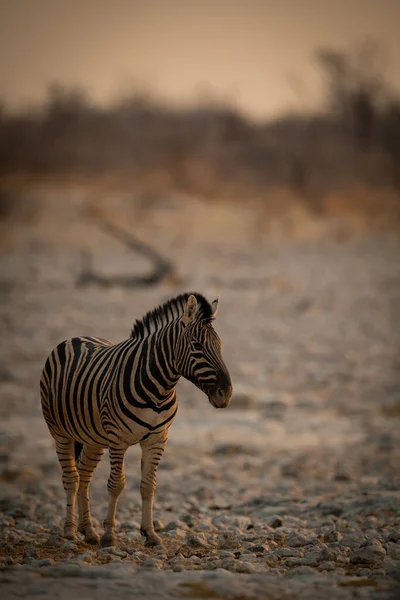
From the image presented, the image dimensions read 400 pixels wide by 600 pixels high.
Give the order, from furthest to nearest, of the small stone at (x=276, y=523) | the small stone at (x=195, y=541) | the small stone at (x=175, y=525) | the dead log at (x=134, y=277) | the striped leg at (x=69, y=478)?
the dead log at (x=134, y=277) → the small stone at (x=276, y=523) → the small stone at (x=175, y=525) → the striped leg at (x=69, y=478) → the small stone at (x=195, y=541)

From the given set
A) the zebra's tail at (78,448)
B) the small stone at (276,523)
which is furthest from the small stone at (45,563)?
the small stone at (276,523)

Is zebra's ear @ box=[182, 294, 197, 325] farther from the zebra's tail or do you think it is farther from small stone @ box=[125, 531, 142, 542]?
small stone @ box=[125, 531, 142, 542]

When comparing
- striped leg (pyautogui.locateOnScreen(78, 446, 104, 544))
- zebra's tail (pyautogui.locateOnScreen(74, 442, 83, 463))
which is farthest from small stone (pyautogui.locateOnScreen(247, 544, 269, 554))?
zebra's tail (pyautogui.locateOnScreen(74, 442, 83, 463))

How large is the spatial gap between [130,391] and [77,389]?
49 cm

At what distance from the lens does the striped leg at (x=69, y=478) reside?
579cm

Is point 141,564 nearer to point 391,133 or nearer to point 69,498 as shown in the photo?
point 69,498

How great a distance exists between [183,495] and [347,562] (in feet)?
8.11

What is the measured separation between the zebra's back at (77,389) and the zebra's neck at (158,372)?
0.91 feet

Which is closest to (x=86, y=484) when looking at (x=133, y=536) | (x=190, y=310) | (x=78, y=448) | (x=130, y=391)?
(x=78, y=448)

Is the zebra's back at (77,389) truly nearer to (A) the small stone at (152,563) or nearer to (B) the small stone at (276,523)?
Result: (A) the small stone at (152,563)

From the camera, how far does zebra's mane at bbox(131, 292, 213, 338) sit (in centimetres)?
522

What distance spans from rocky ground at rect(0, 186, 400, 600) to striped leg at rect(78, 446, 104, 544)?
188mm

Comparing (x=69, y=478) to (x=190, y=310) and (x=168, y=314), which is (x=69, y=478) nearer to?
(x=168, y=314)

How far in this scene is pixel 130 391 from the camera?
529cm
